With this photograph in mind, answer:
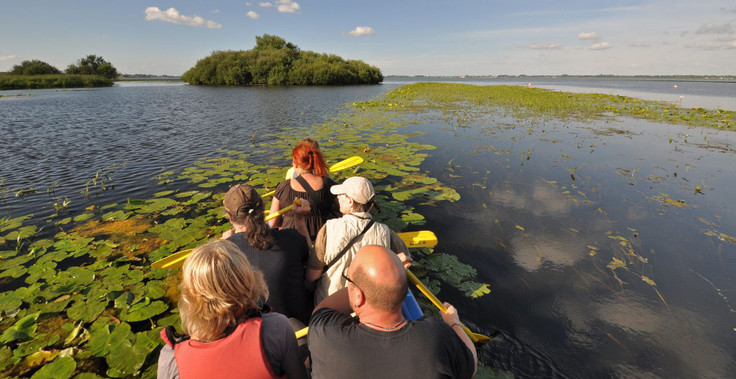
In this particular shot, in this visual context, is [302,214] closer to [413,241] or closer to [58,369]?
[413,241]

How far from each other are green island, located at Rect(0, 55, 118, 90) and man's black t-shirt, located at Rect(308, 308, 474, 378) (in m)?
76.9

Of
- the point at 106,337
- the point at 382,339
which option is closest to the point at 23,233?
the point at 106,337

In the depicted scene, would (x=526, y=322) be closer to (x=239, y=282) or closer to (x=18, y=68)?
(x=239, y=282)

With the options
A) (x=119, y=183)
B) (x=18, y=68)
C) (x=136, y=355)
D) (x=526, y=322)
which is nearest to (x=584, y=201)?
(x=526, y=322)

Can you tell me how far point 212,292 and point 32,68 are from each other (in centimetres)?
9816

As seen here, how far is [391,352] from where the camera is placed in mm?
1457

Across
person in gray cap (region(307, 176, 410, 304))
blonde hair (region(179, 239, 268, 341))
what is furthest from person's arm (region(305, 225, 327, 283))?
blonde hair (region(179, 239, 268, 341))

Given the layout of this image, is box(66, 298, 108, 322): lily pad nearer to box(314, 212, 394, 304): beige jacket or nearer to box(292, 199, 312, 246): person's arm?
box(292, 199, 312, 246): person's arm

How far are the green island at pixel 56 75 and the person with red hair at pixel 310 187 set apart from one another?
7465cm

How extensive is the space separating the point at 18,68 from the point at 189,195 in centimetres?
9618

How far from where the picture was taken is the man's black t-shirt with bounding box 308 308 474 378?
1.44 m

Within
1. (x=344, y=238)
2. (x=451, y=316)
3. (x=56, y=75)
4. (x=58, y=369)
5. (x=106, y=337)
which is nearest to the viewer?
(x=451, y=316)

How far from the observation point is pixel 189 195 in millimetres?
6973

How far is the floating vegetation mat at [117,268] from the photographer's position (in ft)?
9.71
